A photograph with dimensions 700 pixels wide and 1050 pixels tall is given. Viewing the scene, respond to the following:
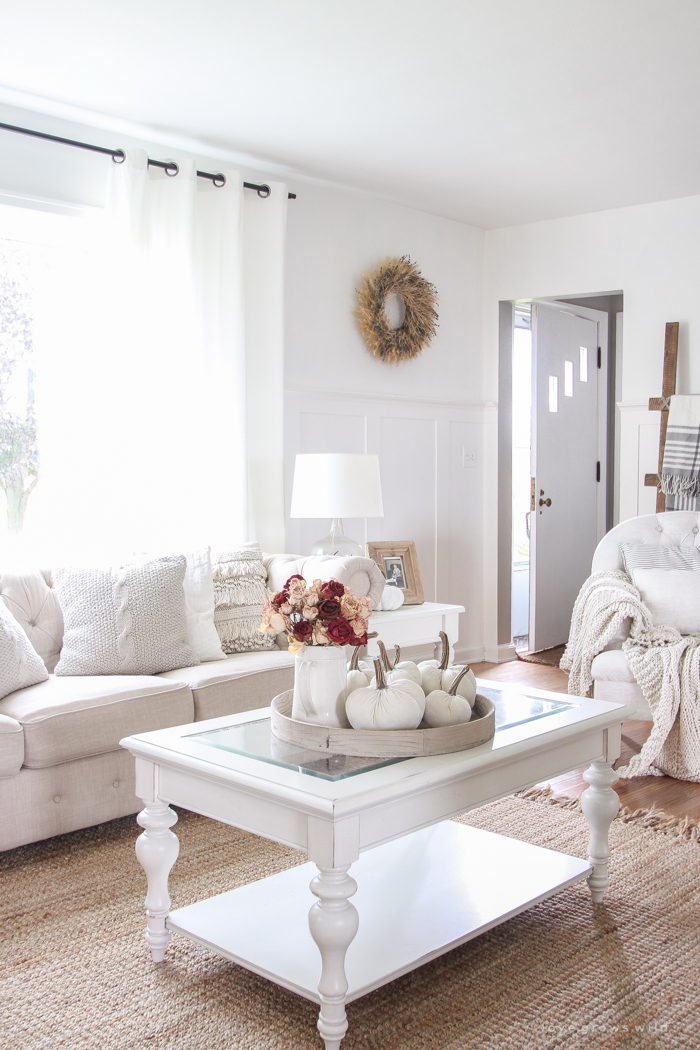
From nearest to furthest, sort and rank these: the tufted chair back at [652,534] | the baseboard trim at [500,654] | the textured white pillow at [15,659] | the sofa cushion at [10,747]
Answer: the sofa cushion at [10,747]
the textured white pillow at [15,659]
the tufted chair back at [652,534]
the baseboard trim at [500,654]

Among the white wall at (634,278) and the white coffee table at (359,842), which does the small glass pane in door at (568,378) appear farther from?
the white coffee table at (359,842)

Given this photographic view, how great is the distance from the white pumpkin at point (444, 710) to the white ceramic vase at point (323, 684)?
18 centimetres

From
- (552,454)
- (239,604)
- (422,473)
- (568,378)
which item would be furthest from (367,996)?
(568,378)

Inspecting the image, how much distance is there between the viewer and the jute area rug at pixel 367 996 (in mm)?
1723

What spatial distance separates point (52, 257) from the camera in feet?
12.1

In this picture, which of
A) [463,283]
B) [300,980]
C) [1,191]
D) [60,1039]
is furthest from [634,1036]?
[463,283]

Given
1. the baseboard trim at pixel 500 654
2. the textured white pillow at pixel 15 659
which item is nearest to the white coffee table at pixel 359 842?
the textured white pillow at pixel 15 659

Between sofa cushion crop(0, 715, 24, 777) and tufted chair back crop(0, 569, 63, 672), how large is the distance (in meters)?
0.61

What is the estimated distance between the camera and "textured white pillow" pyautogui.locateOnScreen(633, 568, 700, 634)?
3514mm

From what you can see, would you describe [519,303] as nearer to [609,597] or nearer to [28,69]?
[609,597]

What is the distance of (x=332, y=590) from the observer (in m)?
1.89

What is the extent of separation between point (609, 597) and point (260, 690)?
55.5 inches

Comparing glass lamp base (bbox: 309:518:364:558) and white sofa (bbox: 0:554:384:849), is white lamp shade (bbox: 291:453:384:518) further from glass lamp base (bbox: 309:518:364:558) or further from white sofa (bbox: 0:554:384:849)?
white sofa (bbox: 0:554:384:849)

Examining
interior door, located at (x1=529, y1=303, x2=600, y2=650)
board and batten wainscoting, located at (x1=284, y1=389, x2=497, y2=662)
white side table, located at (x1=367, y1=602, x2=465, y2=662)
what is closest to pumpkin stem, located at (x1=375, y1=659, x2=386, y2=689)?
white side table, located at (x1=367, y1=602, x2=465, y2=662)
